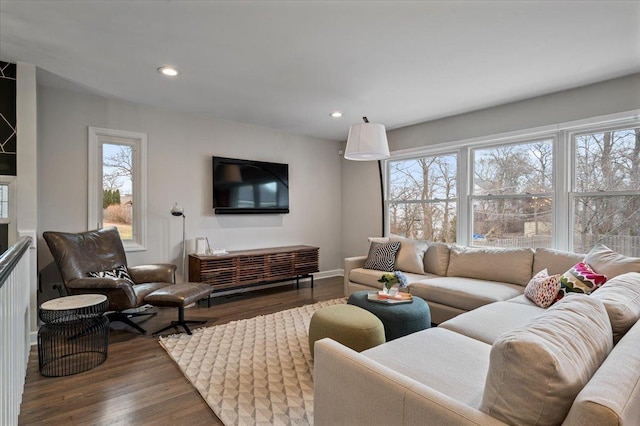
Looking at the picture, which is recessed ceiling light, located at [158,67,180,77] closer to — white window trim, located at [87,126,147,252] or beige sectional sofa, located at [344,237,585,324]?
white window trim, located at [87,126,147,252]

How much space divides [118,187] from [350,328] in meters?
3.33

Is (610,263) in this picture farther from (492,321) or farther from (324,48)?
(324,48)

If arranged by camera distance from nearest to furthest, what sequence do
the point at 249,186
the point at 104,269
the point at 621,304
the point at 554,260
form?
the point at 621,304 → the point at 554,260 → the point at 104,269 → the point at 249,186

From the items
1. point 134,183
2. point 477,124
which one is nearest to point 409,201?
point 477,124

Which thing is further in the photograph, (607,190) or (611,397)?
(607,190)

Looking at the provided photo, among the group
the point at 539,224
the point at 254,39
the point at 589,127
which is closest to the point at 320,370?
the point at 254,39

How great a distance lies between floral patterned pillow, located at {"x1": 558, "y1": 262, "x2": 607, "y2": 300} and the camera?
2.65m

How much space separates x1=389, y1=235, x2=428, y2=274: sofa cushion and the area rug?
1.40 meters

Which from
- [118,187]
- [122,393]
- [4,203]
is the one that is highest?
[118,187]

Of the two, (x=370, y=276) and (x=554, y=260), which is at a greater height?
(x=554, y=260)

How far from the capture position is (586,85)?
3.44 meters

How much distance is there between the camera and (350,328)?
238 cm

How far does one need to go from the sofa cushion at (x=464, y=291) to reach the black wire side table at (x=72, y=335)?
298 cm

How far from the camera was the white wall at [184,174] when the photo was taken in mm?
3602
